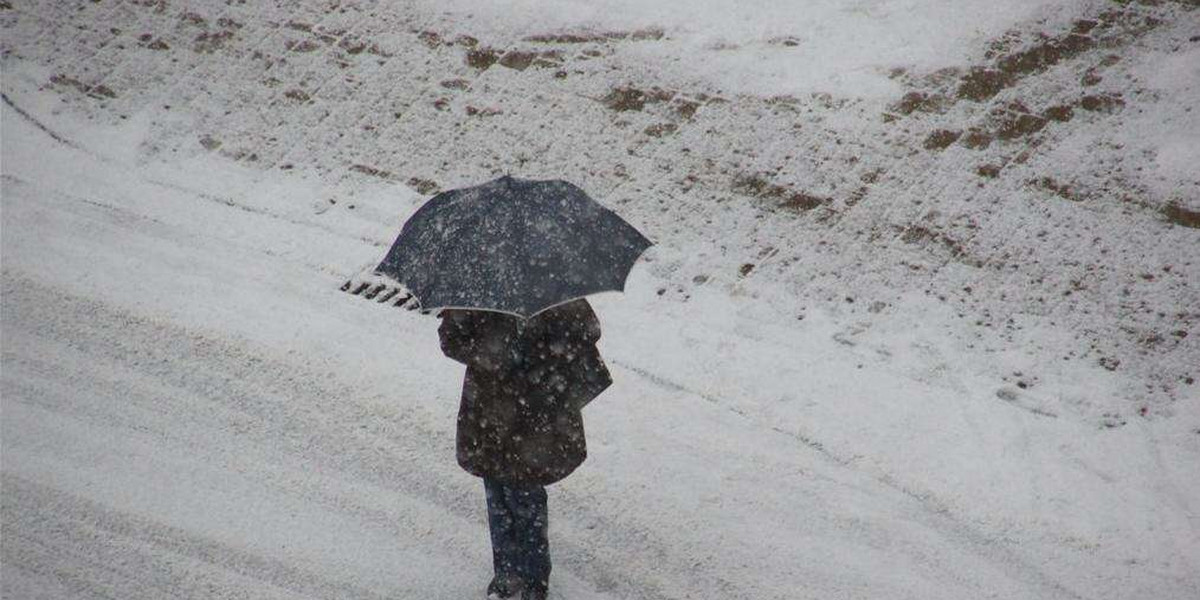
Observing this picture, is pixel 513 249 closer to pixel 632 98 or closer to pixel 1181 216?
pixel 632 98

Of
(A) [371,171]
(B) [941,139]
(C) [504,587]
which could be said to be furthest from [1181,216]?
(A) [371,171]

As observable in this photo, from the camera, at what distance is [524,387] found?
404cm

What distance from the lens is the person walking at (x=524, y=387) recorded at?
402cm

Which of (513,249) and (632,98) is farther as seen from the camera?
(632,98)

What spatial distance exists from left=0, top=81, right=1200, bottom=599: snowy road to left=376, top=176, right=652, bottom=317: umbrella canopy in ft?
4.37

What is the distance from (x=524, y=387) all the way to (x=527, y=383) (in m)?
0.02

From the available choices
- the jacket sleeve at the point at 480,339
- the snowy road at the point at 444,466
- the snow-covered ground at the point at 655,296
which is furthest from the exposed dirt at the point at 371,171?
the jacket sleeve at the point at 480,339

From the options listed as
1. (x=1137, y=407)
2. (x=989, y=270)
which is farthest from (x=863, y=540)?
(x=989, y=270)

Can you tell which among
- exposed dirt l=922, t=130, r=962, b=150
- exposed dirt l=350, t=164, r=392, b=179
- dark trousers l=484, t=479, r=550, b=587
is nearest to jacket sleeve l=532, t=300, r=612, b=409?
dark trousers l=484, t=479, r=550, b=587

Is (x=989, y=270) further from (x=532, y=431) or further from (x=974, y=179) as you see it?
(x=532, y=431)

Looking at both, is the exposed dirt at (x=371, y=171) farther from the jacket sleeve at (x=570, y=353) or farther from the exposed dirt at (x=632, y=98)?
the jacket sleeve at (x=570, y=353)

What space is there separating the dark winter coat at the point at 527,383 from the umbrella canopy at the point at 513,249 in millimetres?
210

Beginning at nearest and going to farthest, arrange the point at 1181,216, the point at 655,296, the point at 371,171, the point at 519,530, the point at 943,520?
the point at 519,530
the point at 943,520
the point at 655,296
the point at 1181,216
the point at 371,171

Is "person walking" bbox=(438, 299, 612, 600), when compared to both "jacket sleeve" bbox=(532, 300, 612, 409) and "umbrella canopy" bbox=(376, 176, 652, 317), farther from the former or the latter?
"umbrella canopy" bbox=(376, 176, 652, 317)
